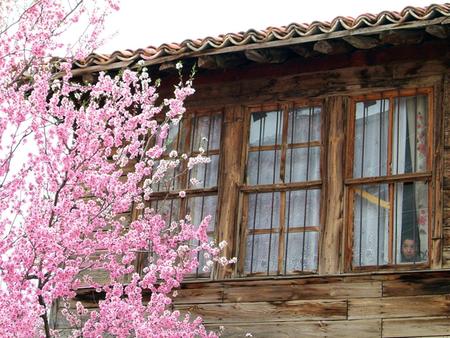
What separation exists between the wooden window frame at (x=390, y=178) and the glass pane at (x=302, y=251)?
352 millimetres

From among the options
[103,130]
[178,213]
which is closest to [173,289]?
[178,213]

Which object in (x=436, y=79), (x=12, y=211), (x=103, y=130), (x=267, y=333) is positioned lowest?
(x=267, y=333)

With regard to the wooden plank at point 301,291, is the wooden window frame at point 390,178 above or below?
above

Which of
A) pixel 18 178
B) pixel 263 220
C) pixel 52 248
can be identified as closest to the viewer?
pixel 52 248

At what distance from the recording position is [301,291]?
10523 mm

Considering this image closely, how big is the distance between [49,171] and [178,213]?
6.86 feet

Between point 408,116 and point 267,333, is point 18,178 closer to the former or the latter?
point 267,333

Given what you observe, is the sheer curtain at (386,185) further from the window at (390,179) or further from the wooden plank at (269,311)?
the wooden plank at (269,311)

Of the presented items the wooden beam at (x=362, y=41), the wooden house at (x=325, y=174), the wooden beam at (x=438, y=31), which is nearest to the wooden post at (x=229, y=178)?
the wooden house at (x=325, y=174)

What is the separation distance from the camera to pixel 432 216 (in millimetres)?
Result: 10258

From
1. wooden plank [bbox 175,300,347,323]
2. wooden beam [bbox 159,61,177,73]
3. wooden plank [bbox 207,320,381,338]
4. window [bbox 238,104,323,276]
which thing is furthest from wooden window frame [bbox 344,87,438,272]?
wooden beam [bbox 159,61,177,73]

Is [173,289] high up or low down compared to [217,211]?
down

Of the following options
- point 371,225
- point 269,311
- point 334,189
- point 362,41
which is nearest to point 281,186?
point 334,189

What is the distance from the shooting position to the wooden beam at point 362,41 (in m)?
10.5
